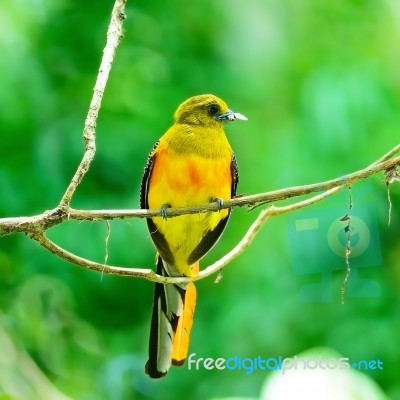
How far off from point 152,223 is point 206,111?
48 cm

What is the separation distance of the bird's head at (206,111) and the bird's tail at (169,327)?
1.90 feet

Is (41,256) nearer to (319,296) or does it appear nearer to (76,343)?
(76,343)

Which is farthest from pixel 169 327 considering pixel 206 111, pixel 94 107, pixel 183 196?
pixel 94 107

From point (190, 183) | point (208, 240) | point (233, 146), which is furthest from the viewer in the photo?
point (233, 146)

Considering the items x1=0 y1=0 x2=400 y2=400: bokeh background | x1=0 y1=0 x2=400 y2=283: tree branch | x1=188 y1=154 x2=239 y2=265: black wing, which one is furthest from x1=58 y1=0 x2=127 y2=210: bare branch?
x1=0 y1=0 x2=400 y2=400: bokeh background

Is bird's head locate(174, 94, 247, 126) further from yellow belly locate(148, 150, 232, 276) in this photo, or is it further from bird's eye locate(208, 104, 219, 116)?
yellow belly locate(148, 150, 232, 276)

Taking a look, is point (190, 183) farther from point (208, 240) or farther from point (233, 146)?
point (233, 146)

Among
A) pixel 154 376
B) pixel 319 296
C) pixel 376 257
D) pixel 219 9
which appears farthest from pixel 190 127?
pixel 219 9

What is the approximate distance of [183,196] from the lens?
8.67ft

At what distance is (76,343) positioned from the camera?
4.18 meters

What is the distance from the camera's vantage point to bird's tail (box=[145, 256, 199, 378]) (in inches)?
105

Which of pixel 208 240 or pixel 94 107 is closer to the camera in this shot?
pixel 94 107

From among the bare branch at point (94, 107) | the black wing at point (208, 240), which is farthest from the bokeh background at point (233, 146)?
the bare branch at point (94, 107)

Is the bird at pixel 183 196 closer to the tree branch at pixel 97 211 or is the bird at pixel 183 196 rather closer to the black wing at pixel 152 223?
the black wing at pixel 152 223
